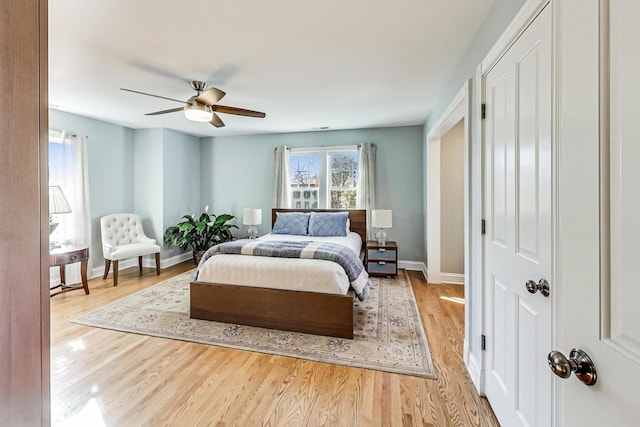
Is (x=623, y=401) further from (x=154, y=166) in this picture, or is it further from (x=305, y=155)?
(x=154, y=166)

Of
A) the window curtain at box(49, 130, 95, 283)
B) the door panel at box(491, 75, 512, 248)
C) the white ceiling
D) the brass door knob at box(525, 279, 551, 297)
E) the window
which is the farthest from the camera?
the window

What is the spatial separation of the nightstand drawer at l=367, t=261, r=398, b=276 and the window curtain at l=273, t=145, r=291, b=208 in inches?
75.8

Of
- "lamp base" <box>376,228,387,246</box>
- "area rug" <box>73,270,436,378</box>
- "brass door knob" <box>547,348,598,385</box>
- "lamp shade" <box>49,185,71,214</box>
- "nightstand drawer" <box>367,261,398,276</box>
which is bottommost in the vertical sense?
"area rug" <box>73,270,436,378</box>

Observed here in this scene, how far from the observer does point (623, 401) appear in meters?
0.51

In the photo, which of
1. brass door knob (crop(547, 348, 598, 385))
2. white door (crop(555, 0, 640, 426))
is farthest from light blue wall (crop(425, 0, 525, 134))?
brass door knob (crop(547, 348, 598, 385))

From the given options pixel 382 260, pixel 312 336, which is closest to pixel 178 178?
pixel 382 260

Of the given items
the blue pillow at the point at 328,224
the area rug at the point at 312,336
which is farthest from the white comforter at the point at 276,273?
the blue pillow at the point at 328,224

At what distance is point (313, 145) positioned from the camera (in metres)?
5.17

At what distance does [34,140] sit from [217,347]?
86.1 inches

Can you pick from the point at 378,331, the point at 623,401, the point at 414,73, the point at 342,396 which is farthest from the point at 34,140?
the point at 414,73

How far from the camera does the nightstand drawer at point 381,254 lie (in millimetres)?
4359

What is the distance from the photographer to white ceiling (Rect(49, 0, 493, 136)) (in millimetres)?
1791

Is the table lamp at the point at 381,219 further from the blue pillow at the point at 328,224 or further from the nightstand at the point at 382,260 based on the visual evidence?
the blue pillow at the point at 328,224

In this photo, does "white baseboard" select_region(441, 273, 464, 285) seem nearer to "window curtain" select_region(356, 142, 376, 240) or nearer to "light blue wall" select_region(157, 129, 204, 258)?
"window curtain" select_region(356, 142, 376, 240)
